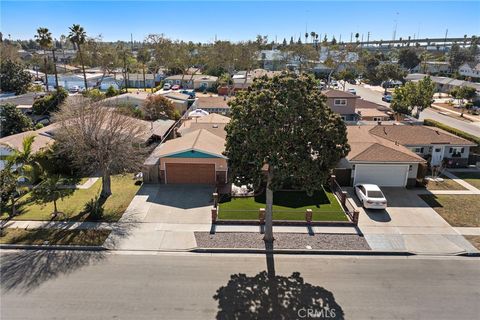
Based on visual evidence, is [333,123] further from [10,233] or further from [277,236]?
[10,233]

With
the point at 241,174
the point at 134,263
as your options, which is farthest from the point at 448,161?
the point at 134,263

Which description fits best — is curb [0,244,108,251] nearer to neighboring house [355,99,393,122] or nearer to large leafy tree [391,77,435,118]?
neighboring house [355,99,393,122]

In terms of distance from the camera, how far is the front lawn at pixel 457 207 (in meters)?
21.1

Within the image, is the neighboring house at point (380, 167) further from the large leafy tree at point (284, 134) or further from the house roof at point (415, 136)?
the large leafy tree at point (284, 134)

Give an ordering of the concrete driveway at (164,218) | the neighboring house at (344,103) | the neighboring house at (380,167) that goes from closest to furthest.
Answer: the concrete driveway at (164,218) → the neighboring house at (380,167) → the neighboring house at (344,103)

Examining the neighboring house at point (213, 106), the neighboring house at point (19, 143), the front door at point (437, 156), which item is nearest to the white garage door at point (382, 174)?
the front door at point (437, 156)

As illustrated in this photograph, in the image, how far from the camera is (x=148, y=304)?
1366cm

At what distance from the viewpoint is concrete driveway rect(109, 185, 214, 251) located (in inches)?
719

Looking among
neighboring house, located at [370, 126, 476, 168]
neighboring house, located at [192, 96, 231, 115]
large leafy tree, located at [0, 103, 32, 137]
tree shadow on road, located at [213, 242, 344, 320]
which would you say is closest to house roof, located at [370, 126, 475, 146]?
neighboring house, located at [370, 126, 476, 168]

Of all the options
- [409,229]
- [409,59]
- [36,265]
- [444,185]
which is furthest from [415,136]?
[409,59]

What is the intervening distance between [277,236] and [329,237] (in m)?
2.87

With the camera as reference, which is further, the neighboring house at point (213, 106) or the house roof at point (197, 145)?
the neighboring house at point (213, 106)

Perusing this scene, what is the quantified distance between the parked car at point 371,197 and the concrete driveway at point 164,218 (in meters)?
10.0

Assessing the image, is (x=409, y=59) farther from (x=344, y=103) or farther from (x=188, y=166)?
(x=188, y=166)
